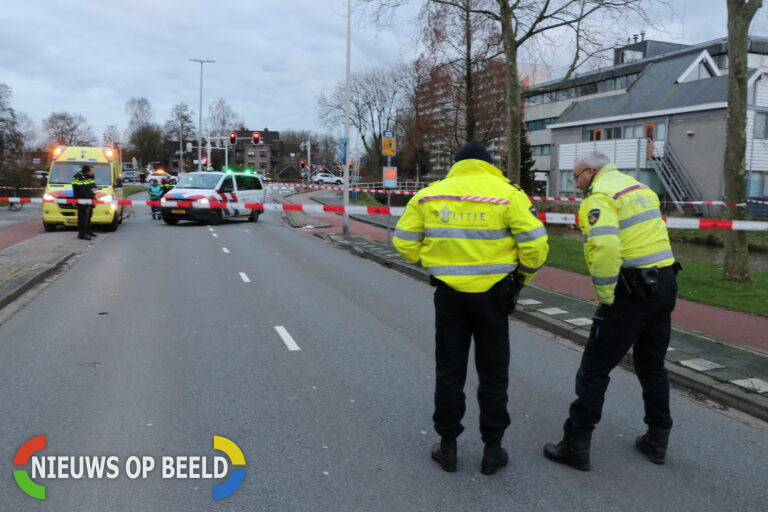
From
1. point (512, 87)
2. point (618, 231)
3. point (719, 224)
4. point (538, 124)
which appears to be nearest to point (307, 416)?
point (618, 231)

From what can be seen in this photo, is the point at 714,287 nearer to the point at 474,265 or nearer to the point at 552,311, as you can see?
the point at 552,311

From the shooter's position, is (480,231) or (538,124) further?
(538,124)

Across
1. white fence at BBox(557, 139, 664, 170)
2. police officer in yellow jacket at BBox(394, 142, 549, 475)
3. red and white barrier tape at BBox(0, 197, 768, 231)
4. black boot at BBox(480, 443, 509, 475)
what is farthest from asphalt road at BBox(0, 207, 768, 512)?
white fence at BBox(557, 139, 664, 170)

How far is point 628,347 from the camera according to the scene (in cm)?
388

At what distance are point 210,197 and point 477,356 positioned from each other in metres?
19.4

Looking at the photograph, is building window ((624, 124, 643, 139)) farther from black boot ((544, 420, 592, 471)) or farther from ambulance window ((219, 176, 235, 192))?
black boot ((544, 420, 592, 471))

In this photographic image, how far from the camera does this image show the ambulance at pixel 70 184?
59.2 ft

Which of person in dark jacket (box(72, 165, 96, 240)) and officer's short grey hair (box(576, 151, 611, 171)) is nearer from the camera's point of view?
officer's short grey hair (box(576, 151, 611, 171))

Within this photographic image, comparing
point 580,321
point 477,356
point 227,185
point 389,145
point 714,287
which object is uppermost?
point 389,145

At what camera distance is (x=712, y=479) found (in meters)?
3.78

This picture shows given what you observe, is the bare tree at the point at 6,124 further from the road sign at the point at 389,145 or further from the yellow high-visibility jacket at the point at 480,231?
the yellow high-visibility jacket at the point at 480,231

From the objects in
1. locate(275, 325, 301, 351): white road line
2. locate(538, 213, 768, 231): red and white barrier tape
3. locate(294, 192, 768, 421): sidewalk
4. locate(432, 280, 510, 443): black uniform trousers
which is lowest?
locate(275, 325, 301, 351): white road line

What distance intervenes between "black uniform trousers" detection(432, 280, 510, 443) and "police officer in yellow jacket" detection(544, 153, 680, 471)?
1.80 ft

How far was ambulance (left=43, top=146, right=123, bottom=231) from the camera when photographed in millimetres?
18031
